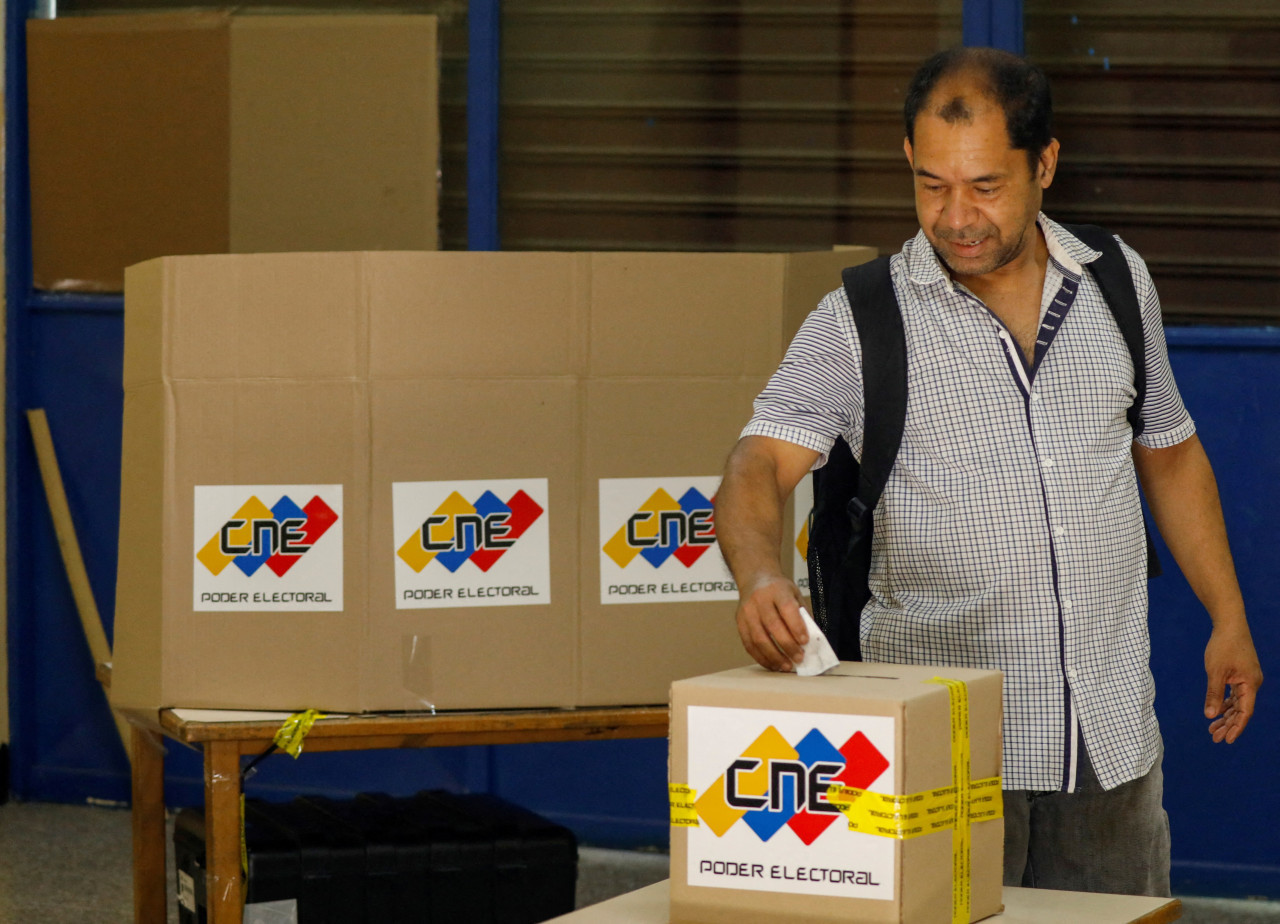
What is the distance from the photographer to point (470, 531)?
7.69 ft

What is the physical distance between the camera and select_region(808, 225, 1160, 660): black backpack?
5.86 feet

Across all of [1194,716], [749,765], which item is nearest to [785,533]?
[749,765]

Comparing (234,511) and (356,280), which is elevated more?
(356,280)

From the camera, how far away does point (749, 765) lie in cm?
137

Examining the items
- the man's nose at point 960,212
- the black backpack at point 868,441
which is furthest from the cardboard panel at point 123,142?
the man's nose at point 960,212

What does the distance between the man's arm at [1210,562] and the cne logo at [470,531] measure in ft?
3.09

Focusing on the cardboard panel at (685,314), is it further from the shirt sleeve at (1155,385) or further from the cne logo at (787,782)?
the cne logo at (787,782)

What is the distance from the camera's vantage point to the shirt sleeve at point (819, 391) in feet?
5.76

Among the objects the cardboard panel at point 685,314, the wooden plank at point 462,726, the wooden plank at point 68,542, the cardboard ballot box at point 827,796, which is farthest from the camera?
the wooden plank at point 68,542

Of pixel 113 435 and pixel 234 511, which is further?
pixel 113 435

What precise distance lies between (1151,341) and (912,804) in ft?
2.81

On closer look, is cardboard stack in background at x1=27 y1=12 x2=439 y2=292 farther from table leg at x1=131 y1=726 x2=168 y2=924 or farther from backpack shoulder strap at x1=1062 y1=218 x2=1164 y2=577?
backpack shoulder strap at x1=1062 y1=218 x2=1164 y2=577

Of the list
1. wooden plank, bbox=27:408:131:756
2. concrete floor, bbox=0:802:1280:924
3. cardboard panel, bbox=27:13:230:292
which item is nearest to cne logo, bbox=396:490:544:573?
concrete floor, bbox=0:802:1280:924

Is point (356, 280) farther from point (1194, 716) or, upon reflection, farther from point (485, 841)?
point (1194, 716)
